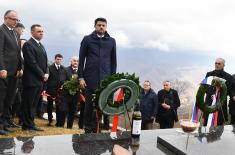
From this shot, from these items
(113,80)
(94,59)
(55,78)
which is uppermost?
(94,59)

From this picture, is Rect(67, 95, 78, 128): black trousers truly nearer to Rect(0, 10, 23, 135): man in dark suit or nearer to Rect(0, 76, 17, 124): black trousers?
Rect(0, 76, 17, 124): black trousers

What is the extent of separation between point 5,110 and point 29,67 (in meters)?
0.97

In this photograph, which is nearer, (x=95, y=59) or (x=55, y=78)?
(x=95, y=59)

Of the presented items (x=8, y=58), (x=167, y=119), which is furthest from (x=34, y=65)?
(x=167, y=119)

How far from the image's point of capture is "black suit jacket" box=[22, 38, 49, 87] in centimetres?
634

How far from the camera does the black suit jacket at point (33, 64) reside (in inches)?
249

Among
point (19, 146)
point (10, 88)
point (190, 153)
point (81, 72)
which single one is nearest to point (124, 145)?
point (190, 153)

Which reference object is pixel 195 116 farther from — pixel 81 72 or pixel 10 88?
pixel 10 88

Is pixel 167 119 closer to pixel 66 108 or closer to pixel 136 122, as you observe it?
pixel 66 108

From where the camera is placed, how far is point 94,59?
5684mm

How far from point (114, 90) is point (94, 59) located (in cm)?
161

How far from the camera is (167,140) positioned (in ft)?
12.3

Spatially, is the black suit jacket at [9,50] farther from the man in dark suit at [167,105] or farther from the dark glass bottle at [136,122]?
the man in dark suit at [167,105]

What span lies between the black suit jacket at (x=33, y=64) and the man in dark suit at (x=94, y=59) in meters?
1.09
